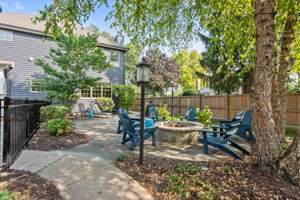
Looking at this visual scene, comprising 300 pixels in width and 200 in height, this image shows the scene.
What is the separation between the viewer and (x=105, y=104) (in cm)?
1258

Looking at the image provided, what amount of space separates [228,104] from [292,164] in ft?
26.4

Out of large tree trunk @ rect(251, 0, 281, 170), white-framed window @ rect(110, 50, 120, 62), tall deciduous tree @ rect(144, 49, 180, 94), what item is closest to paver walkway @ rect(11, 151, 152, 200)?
large tree trunk @ rect(251, 0, 281, 170)

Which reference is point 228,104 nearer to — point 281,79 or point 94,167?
point 281,79

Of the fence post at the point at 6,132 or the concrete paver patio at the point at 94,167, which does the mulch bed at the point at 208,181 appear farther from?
the fence post at the point at 6,132

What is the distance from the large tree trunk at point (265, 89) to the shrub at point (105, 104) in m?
11.1

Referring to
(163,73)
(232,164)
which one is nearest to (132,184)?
(232,164)

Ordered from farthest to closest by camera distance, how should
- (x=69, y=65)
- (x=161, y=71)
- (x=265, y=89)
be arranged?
(x=161, y=71) → (x=69, y=65) → (x=265, y=89)

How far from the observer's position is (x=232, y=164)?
10.1 feet

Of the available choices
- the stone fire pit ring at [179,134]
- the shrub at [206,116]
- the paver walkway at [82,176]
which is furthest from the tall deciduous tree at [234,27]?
the shrub at [206,116]

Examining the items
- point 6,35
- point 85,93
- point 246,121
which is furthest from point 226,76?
point 6,35

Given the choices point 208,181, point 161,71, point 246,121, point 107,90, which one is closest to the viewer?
point 208,181

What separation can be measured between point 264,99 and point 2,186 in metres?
4.11

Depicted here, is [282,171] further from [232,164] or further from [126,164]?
[126,164]

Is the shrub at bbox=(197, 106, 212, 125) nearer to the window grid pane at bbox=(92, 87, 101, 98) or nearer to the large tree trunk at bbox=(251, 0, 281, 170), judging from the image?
the large tree trunk at bbox=(251, 0, 281, 170)
